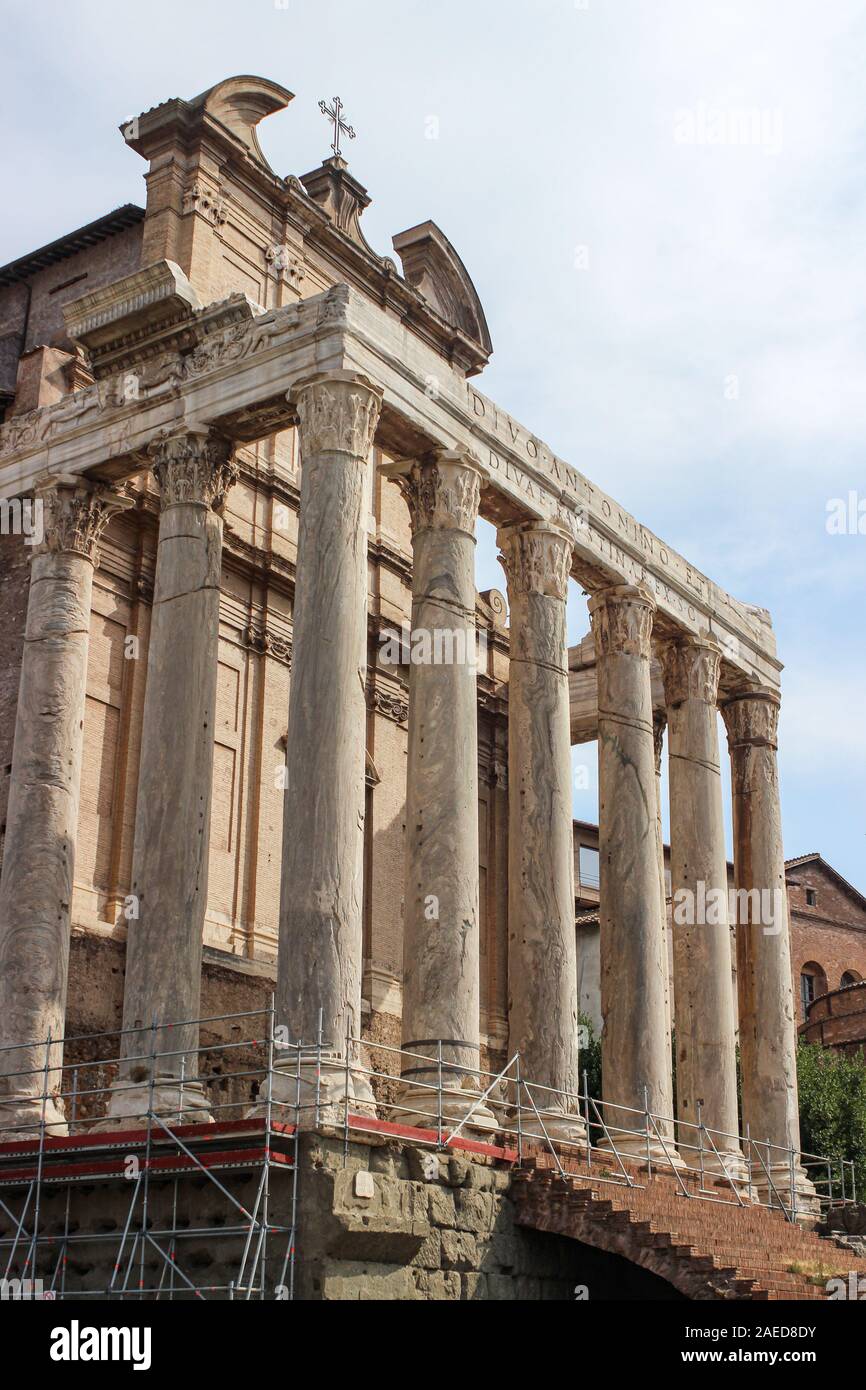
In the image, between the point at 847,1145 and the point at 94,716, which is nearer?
the point at 94,716

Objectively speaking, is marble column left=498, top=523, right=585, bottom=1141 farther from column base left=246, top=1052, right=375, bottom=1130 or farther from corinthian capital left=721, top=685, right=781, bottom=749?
corinthian capital left=721, top=685, right=781, bottom=749

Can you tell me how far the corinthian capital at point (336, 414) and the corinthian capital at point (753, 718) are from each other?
35.7 feet

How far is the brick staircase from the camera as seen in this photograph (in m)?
16.7

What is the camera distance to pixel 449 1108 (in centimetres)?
1817

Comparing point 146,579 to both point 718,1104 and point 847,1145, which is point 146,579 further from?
point 847,1145

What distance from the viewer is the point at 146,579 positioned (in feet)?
82.3

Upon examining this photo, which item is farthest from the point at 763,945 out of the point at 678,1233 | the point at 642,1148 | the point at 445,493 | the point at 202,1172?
the point at 202,1172

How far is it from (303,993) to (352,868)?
1.48m

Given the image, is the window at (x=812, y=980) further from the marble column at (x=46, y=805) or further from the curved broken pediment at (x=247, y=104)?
the marble column at (x=46, y=805)

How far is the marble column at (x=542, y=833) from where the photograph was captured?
809 inches

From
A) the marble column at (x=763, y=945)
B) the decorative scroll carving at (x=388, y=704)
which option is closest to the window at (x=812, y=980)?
the marble column at (x=763, y=945)

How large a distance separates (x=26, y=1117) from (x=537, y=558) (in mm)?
9830

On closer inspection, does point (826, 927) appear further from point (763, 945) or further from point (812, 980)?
point (763, 945)
